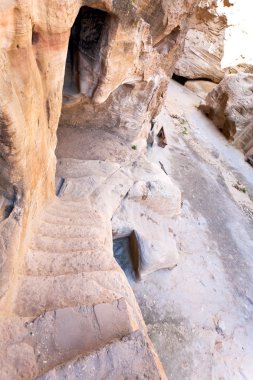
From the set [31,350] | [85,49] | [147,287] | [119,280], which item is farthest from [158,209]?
[31,350]

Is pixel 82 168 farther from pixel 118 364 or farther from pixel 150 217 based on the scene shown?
pixel 118 364

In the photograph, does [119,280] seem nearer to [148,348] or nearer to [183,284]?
[148,348]

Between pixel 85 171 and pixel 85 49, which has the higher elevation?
pixel 85 49

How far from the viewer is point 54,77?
2516 mm

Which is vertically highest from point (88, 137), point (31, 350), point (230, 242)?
point (31, 350)

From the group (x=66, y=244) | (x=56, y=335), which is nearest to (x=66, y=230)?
(x=66, y=244)

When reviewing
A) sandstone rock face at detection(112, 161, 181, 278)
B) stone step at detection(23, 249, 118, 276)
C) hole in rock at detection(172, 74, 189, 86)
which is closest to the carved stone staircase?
stone step at detection(23, 249, 118, 276)

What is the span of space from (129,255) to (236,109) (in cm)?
886

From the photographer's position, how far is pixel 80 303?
2.28 m

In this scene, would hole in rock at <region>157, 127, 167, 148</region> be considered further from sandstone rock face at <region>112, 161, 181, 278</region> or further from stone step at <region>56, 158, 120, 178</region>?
stone step at <region>56, 158, 120, 178</region>

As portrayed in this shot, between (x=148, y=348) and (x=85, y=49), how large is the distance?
12.6ft

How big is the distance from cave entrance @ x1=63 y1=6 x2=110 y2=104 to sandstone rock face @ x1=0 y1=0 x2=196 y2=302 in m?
0.01

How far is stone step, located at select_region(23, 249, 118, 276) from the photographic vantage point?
245 centimetres

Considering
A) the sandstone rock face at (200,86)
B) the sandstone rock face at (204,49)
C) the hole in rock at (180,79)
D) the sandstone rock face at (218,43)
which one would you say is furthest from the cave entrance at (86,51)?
the sandstone rock face at (200,86)
